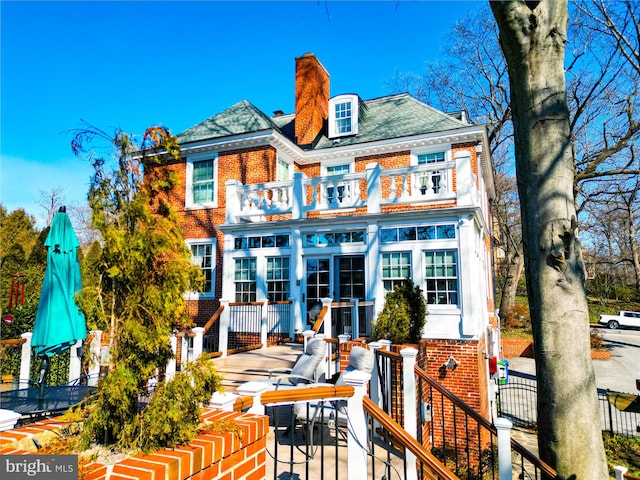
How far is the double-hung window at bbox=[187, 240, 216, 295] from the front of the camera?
585 inches

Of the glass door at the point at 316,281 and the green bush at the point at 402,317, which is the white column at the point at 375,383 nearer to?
the green bush at the point at 402,317

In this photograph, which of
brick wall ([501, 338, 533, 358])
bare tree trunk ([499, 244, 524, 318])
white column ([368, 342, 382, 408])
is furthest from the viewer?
bare tree trunk ([499, 244, 524, 318])

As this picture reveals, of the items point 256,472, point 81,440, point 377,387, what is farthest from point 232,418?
point 377,387

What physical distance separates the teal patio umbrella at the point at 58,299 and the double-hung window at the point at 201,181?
9.53 metres

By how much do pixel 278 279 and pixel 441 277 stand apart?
15.9 feet

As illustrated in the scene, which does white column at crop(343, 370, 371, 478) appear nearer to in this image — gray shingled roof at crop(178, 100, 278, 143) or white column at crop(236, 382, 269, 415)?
white column at crop(236, 382, 269, 415)

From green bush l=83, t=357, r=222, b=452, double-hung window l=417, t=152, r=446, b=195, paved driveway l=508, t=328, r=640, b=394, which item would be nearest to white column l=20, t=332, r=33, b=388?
green bush l=83, t=357, r=222, b=452

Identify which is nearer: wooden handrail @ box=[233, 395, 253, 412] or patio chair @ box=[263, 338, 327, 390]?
wooden handrail @ box=[233, 395, 253, 412]

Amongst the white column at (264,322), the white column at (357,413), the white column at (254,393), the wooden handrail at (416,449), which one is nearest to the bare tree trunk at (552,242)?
the wooden handrail at (416,449)

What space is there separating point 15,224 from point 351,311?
24.5 metres

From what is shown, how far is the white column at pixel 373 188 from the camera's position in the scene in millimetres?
11372

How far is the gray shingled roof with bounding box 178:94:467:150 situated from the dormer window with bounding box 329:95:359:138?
1.43 feet

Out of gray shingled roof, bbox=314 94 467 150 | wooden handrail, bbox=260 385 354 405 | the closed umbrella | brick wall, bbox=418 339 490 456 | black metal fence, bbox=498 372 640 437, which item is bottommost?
black metal fence, bbox=498 372 640 437

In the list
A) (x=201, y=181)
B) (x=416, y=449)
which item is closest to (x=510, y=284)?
(x=201, y=181)
